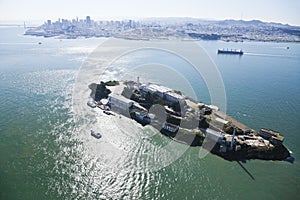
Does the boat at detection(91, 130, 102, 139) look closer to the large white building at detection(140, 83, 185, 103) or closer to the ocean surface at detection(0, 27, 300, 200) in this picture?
the ocean surface at detection(0, 27, 300, 200)

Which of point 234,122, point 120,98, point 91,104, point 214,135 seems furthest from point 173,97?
point 91,104

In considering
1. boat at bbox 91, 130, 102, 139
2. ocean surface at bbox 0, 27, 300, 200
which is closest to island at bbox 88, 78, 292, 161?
ocean surface at bbox 0, 27, 300, 200

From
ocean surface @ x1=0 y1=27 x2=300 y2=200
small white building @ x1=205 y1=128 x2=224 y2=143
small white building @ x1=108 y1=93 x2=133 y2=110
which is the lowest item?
ocean surface @ x1=0 y1=27 x2=300 y2=200

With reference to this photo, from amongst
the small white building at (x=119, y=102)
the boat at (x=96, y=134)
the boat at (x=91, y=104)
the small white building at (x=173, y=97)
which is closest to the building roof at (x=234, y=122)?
the small white building at (x=173, y=97)

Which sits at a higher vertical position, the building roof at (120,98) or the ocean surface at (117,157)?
the building roof at (120,98)

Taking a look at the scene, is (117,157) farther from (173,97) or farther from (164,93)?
(164,93)

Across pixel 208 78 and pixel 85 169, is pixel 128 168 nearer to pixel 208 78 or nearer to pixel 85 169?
pixel 85 169

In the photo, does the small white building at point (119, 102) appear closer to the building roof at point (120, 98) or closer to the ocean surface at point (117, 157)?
the building roof at point (120, 98)

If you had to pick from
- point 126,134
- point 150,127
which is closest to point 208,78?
point 150,127
